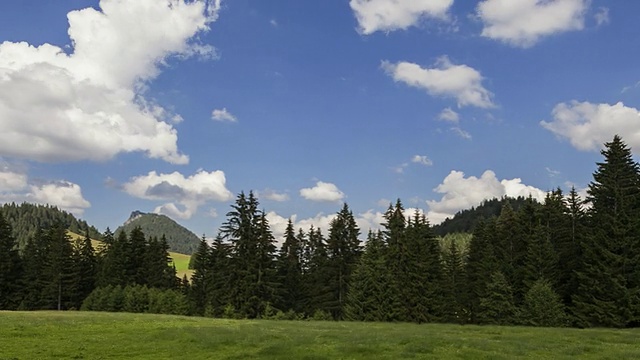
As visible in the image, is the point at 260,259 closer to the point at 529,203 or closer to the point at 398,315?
the point at 398,315

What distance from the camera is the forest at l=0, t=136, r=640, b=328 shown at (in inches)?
2327

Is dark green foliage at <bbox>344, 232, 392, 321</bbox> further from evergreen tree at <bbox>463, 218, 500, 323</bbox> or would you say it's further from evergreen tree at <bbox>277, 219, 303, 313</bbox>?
evergreen tree at <bbox>277, 219, 303, 313</bbox>

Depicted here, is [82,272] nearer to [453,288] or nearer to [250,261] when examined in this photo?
[250,261]

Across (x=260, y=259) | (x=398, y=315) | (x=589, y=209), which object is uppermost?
(x=589, y=209)

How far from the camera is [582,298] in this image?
60562mm

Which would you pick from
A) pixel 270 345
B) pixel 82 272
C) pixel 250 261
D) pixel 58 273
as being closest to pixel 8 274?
pixel 58 273

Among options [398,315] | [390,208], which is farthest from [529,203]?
[398,315]

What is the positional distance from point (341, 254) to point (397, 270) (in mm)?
14575

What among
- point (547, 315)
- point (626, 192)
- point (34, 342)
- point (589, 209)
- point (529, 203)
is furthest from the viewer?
point (529, 203)

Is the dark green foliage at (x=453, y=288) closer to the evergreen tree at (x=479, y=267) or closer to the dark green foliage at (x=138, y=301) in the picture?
the evergreen tree at (x=479, y=267)

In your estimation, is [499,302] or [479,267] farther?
[479,267]

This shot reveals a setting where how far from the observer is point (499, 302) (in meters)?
66.8

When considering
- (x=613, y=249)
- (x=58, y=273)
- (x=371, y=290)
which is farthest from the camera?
(x=58, y=273)

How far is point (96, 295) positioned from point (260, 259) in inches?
1278
